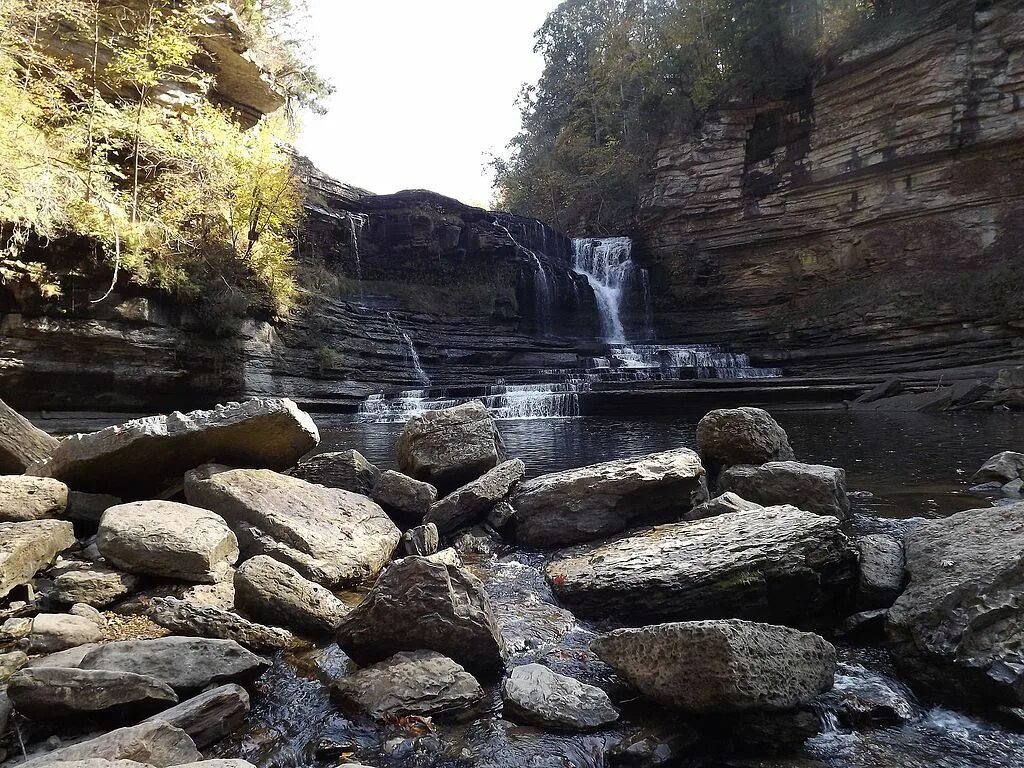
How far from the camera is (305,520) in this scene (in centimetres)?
437

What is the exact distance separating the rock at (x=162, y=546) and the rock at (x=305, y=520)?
38 cm

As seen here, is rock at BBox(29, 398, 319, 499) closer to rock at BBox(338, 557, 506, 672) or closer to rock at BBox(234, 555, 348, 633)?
rock at BBox(234, 555, 348, 633)

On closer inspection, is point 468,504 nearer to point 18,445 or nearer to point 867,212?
point 18,445

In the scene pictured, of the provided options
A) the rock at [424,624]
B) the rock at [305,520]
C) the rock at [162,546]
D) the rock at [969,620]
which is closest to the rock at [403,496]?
the rock at [305,520]

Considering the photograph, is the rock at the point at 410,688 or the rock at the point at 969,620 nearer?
the rock at the point at 969,620

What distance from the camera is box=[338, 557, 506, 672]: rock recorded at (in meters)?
2.90

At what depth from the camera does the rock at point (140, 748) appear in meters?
1.99

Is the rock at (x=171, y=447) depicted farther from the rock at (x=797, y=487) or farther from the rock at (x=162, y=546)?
the rock at (x=797, y=487)

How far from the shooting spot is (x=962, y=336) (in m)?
18.4

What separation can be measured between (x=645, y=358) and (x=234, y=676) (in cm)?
2027

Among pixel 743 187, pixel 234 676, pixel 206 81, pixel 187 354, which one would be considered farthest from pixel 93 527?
pixel 743 187

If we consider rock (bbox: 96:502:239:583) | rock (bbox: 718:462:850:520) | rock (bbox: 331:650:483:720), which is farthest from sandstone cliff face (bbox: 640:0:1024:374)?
rock (bbox: 96:502:239:583)

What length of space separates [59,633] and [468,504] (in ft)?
10.0

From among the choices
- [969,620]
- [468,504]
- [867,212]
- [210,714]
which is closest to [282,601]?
[210,714]
